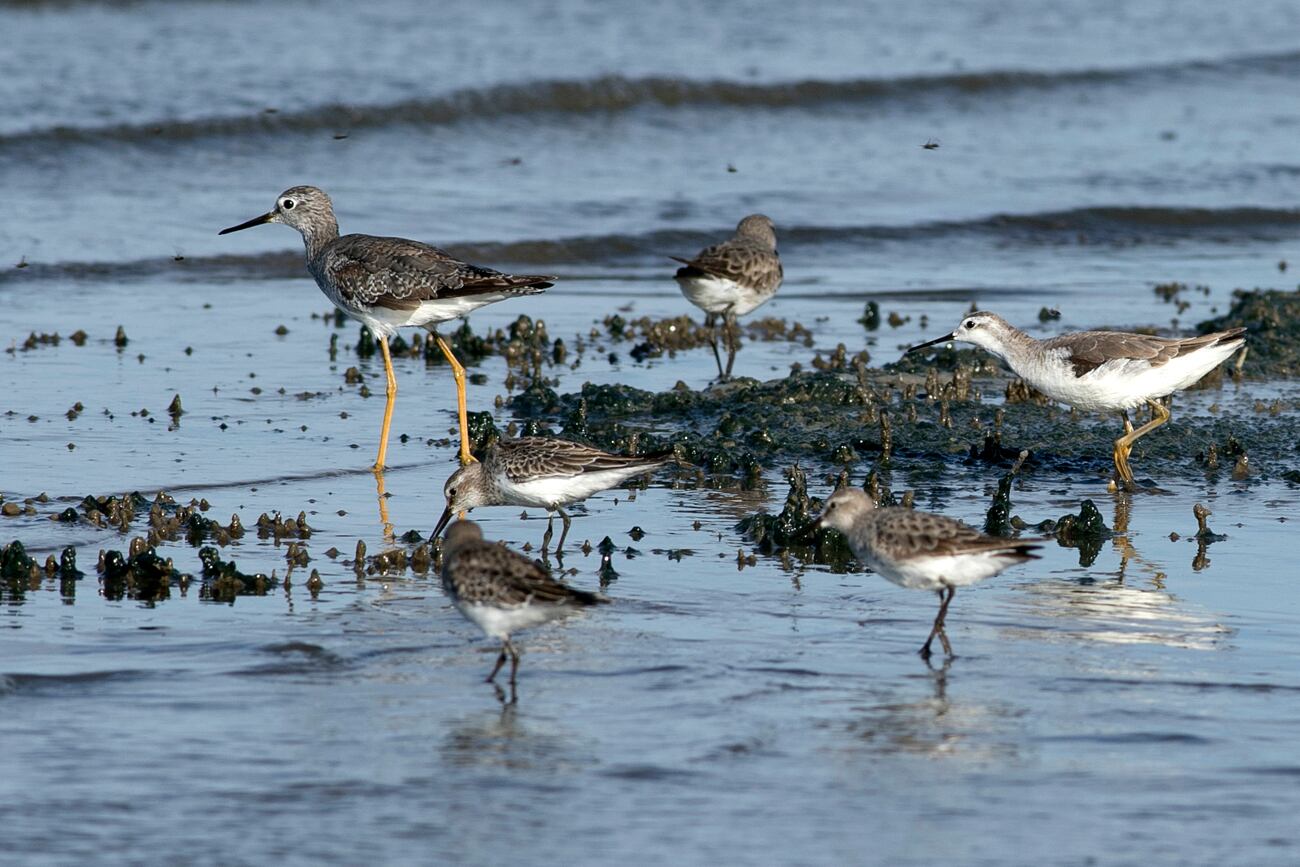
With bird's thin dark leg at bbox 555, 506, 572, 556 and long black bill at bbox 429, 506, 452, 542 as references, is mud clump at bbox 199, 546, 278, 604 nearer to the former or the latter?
long black bill at bbox 429, 506, 452, 542

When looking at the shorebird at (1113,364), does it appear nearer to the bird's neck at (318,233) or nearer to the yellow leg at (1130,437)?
the yellow leg at (1130,437)

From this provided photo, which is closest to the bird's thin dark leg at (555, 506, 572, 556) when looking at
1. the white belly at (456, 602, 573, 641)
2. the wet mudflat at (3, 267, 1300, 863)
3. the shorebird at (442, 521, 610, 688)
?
the wet mudflat at (3, 267, 1300, 863)

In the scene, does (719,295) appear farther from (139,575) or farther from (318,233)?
(139,575)

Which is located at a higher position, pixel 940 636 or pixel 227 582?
pixel 227 582

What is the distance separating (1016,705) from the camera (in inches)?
282

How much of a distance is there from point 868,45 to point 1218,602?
22818mm

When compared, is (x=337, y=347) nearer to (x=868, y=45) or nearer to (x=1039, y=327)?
(x=1039, y=327)

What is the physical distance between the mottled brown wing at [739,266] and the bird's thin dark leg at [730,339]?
34 centimetres

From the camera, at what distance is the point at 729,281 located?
14.6 meters

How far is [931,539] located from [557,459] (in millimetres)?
2430

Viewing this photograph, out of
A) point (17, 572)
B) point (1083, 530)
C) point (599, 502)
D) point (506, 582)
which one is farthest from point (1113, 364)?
point (17, 572)

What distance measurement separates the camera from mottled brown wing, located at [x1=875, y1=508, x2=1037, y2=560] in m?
7.70

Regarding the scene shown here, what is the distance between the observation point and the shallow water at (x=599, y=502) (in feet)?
20.4

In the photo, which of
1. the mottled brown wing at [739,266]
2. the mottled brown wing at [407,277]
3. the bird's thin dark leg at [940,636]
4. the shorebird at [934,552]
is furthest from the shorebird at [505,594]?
the mottled brown wing at [739,266]
